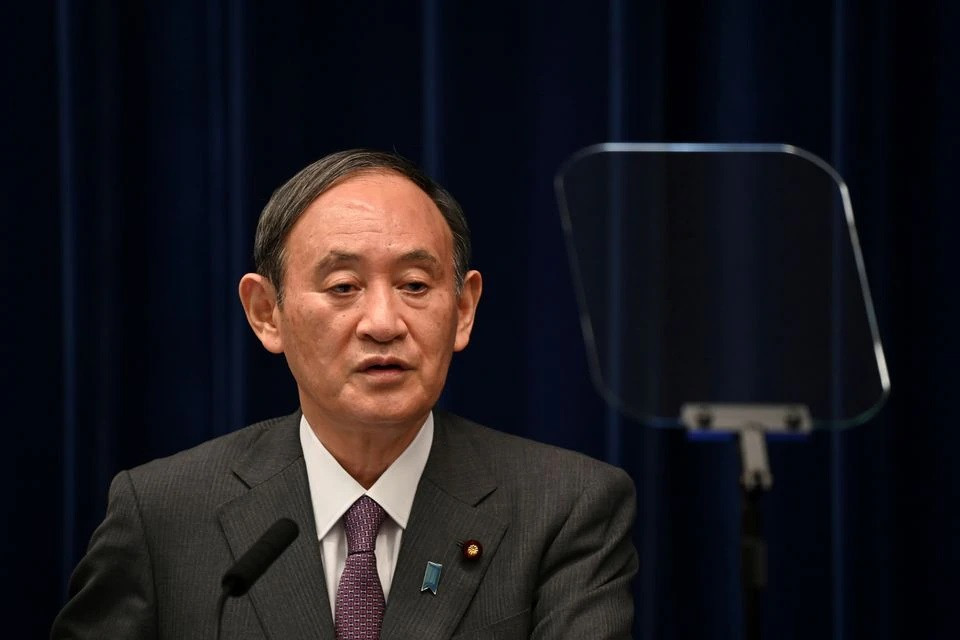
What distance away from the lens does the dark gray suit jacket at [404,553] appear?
1.58m

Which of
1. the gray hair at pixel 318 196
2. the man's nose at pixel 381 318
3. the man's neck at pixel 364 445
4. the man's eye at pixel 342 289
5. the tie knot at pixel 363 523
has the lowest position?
the tie knot at pixel 363 523

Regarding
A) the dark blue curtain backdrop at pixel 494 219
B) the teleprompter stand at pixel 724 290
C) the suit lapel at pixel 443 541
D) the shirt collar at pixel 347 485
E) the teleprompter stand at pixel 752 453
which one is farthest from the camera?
the dark blue curtain backdrop at pixel 494 219

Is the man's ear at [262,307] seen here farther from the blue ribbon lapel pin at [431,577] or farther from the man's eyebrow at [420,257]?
the blue ribbon lapel pin at [431,577]

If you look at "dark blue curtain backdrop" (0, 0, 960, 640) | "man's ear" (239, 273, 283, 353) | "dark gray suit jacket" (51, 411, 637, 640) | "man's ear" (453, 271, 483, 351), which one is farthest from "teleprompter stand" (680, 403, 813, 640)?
"dark blue curtain backdrop" (0, 0, 960, 640)

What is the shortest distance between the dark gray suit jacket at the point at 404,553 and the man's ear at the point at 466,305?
0.16 m

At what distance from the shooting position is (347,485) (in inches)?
66.7

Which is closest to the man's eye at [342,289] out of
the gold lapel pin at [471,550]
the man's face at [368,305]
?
the man's face at [368,305]

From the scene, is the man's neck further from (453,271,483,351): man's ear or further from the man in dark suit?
(453,271,483,351): man's ear

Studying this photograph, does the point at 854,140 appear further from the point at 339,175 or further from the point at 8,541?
the point at 8,541

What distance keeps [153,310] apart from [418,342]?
1.12 m

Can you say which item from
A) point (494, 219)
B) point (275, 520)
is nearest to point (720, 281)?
point (275, 520)

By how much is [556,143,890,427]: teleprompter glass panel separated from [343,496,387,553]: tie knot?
1.37 feet

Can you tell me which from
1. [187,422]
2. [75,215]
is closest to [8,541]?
[187,422]

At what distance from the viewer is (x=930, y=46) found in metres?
2.44
